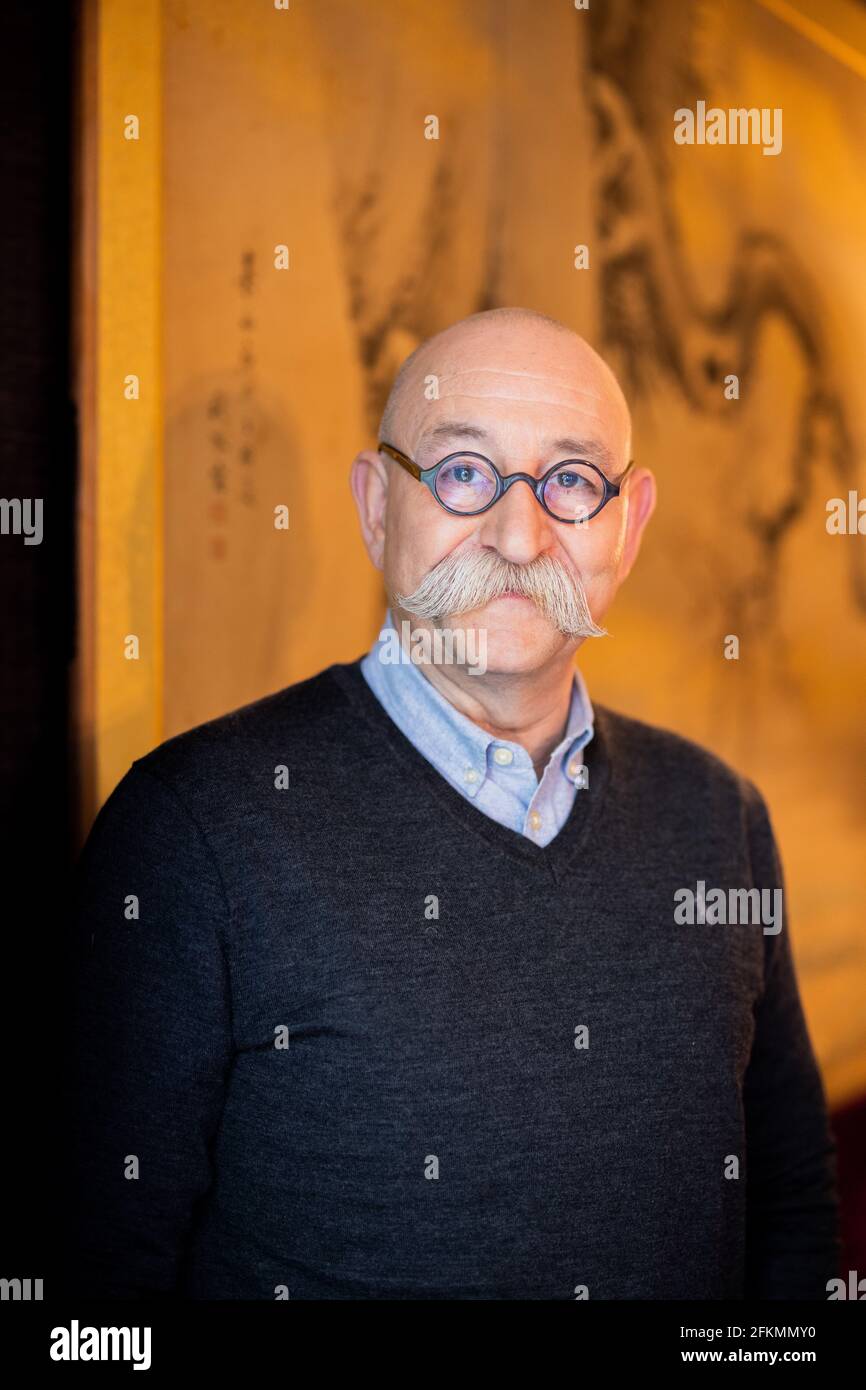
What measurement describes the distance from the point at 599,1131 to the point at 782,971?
0.44 meters

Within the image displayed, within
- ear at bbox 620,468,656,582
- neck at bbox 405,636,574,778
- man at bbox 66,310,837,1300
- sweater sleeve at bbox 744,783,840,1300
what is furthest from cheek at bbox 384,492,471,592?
sweater sleeve at bbox 744,783,840,1300

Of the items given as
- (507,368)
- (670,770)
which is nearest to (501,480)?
(507,368)

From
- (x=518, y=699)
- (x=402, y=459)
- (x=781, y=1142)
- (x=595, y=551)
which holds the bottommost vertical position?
(x=781, y=1142)

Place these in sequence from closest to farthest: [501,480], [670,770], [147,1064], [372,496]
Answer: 1. [147,1064]
2. [501,480]
3. [372,496]
4. [670,770]

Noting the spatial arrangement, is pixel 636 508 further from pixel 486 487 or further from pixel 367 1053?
pixel 367 1053

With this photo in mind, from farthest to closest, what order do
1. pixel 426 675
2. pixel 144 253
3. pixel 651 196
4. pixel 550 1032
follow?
1. pixel 651 196
2. pixel 144 253
3. pixel 426 675
4. pixel 550 1032

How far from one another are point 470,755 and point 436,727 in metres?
0.05

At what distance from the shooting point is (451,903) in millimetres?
1222

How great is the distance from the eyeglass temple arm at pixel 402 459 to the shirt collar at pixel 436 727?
184 millimetres

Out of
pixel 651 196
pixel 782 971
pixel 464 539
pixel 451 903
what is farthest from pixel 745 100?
pixel 451 903

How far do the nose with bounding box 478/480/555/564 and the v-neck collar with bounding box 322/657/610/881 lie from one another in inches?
9.0

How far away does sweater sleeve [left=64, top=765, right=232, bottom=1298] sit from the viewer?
116 centimetres

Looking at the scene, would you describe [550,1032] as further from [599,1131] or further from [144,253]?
[144,253]

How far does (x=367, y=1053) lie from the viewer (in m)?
1.18
